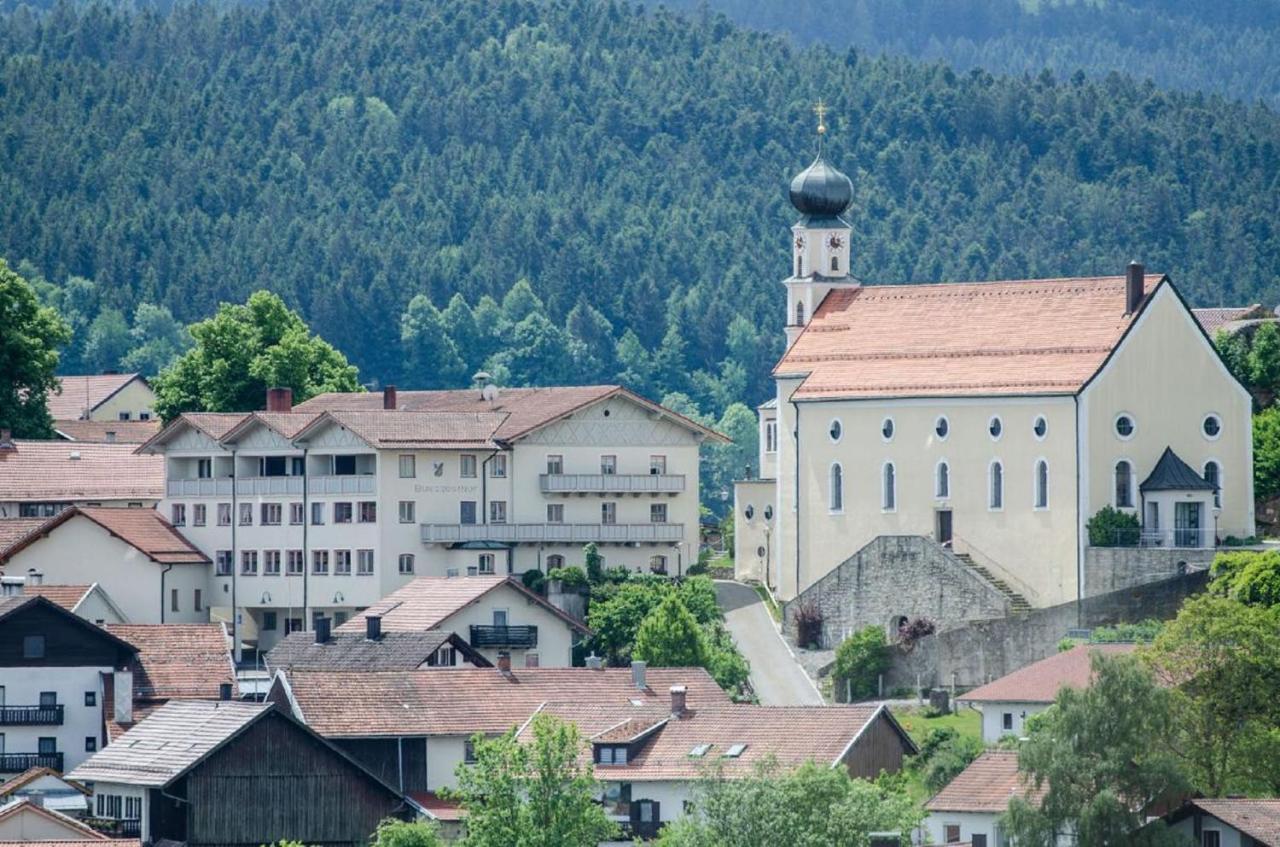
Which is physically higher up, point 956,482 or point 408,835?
point 956,482

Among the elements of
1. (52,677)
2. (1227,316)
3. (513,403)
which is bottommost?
(52,677)

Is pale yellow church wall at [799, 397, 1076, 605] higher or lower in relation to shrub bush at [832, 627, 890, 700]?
higher

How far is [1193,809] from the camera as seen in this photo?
7181 cm

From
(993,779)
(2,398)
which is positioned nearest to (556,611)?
(993,779)

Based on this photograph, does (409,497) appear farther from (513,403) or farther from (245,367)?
(245,367)

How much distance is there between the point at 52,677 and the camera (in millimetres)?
86938

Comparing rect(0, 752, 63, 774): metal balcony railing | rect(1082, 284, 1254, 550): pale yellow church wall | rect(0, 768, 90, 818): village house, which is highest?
rect(1082, 284, 1254, 550): pale yellow church wall

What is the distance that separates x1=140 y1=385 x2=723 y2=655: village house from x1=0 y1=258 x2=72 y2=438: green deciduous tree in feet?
56.2

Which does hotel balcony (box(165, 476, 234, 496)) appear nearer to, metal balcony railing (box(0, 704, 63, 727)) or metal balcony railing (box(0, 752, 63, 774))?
metal balcony railing (box(0, 704, 63, 727))

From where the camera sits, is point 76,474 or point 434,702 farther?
point 76,474

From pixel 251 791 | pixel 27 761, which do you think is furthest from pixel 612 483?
pixel 251 791

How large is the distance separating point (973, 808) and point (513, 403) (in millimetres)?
38527

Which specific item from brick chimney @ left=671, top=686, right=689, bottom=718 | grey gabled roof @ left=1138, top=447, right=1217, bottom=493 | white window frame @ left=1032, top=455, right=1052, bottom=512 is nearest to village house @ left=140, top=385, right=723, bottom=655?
white window frame @ left=1032, top=455, right=1052, bottom=512

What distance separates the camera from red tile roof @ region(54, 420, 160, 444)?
143m
